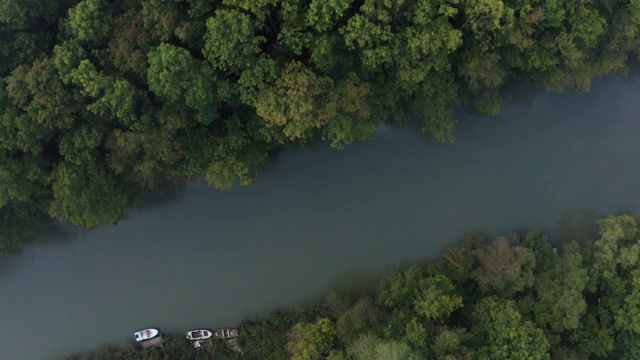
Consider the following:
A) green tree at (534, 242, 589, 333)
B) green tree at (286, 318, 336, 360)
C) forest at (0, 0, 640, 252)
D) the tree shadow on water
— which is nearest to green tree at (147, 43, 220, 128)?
forest at (0, 0, 640, 252)

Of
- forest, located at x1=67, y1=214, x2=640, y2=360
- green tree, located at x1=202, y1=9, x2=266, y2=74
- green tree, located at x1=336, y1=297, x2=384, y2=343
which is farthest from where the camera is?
green tree, located at x1=336, y1=297, x2=384, y2=343

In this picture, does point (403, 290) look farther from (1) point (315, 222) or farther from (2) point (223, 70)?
(2) point (223, 70)

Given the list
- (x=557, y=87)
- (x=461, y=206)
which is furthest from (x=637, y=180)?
(x=461, y=206)

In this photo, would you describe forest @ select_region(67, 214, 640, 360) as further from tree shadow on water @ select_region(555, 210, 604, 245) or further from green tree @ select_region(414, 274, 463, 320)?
tree shadow on water @ select_region(555, 210, 604, 245)

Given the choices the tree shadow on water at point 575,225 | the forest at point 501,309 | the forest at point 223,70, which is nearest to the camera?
the forest at point 223,70

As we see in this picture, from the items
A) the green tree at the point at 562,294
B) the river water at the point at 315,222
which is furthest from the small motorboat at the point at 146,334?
the green tree at the point at 562,294

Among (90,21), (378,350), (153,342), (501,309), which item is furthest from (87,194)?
(501,309)

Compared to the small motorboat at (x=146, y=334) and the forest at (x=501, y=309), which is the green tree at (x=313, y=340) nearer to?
the forest at (x=501, y=309)
